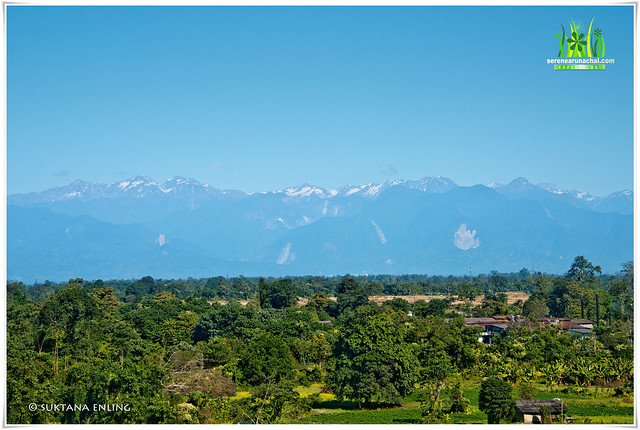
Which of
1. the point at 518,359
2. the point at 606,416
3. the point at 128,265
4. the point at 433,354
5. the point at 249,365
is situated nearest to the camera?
the point at 606,416

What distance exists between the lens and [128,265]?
117 metres

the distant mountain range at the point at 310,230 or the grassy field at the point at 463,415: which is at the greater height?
the distant mountain range at the point at 310,230

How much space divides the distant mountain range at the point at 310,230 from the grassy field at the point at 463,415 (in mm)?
92012

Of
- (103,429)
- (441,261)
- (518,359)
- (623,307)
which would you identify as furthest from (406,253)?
(103,429)

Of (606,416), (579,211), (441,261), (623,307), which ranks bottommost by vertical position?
(606,416)

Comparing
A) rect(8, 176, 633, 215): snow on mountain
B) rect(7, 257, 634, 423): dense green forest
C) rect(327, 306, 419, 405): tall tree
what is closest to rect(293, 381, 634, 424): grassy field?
rect(7, 257, 634, 423): dense green forest

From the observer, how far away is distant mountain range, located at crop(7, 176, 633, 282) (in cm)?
11406

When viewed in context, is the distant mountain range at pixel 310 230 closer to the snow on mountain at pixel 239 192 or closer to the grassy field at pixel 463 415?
the snow on mountain at pixel 239 192

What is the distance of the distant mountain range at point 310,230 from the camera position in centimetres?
11406

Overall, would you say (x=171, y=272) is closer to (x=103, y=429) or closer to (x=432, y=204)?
(x=432, y=204)

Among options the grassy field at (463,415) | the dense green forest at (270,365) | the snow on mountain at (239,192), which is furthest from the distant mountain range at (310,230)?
the grassy field at (463,415)

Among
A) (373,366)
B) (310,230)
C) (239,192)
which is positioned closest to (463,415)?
(373,366)

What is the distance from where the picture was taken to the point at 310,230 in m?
132

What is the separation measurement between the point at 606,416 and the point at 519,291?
164 feet
